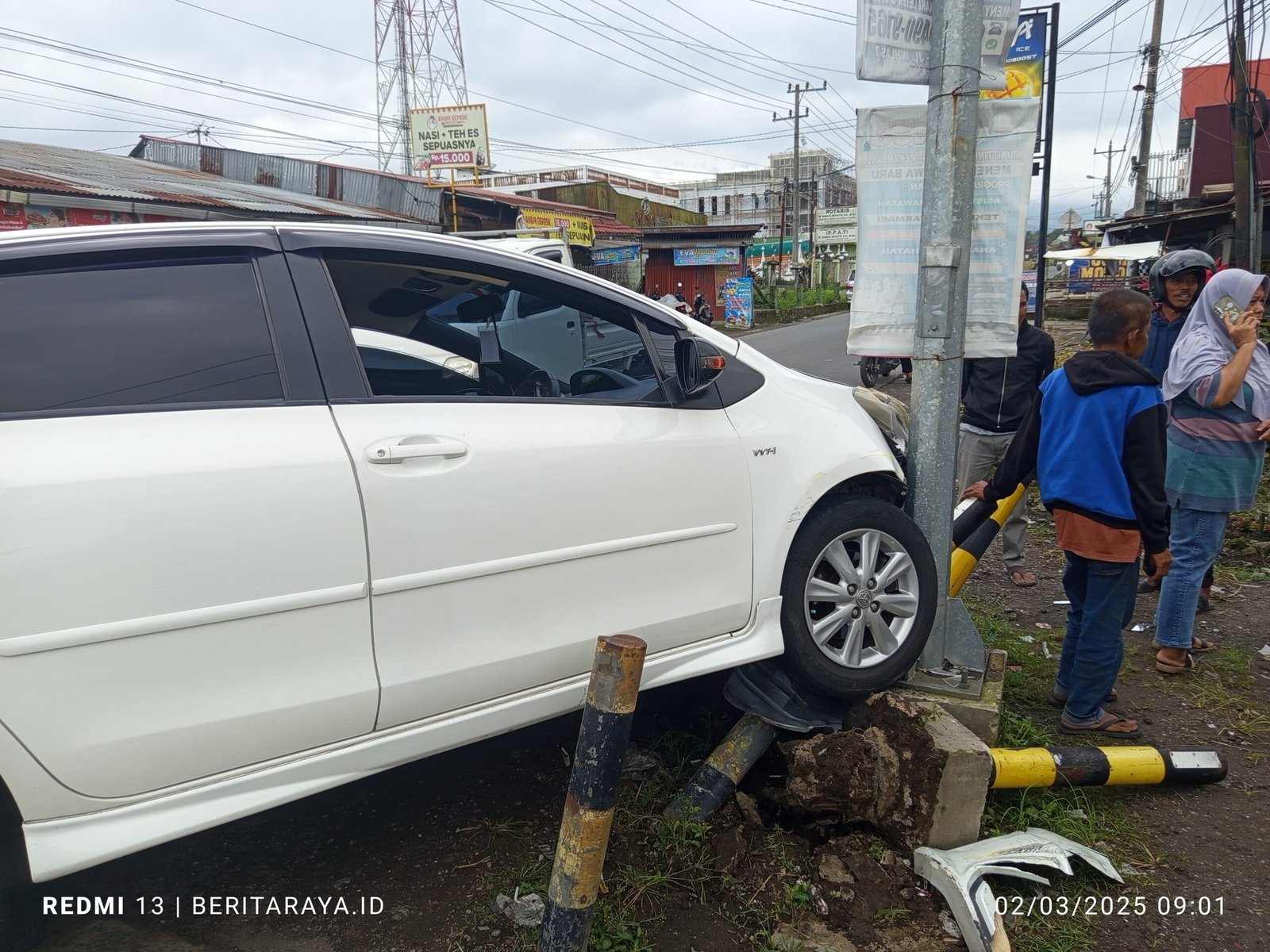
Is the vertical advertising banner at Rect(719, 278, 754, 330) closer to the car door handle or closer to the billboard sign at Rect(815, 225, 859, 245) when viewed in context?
the car door handle

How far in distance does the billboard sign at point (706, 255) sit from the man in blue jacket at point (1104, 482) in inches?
1364

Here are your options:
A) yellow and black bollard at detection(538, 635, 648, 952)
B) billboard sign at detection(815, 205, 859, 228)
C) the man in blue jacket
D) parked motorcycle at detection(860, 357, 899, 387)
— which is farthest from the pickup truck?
billboard sign at detection(815, 205, 859, 228)

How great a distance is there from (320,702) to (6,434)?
0.96 metres

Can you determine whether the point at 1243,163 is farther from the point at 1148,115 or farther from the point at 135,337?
the point at 1148,115

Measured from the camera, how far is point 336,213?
17.6 m

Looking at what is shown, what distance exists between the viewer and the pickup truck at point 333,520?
6.47 ft

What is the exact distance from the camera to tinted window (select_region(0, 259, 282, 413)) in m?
2.03

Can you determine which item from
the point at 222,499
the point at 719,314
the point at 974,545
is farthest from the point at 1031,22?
the point at 719,314

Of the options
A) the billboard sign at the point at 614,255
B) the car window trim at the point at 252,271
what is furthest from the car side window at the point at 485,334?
the billboard sign at the point at 614,255

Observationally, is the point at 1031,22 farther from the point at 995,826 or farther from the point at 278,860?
the point at 278,860

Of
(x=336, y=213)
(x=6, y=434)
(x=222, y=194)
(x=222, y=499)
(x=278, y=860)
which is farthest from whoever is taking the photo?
(x=336, y=213)

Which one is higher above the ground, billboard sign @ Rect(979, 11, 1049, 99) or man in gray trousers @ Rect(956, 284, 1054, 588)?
billboard sign @ Rect(979, 11, 1049, 99)

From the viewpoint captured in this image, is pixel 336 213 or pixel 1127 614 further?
pixel 336 213

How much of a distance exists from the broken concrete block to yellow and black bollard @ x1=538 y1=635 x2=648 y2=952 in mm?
1065
